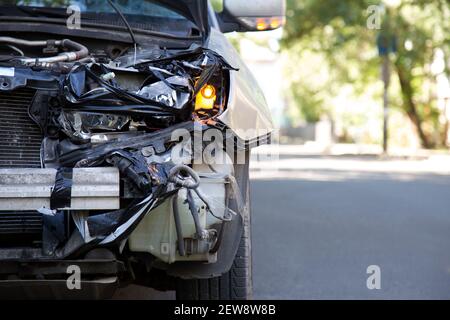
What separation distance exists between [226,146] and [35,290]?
1.08m

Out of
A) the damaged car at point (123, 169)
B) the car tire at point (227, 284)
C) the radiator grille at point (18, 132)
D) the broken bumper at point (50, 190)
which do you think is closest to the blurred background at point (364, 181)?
the car tire at point (227, 284)

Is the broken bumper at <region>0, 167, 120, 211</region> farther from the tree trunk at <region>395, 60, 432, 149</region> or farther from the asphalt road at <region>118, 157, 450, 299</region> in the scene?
the tree trunk at <region>395, 60, 432, 149</region>

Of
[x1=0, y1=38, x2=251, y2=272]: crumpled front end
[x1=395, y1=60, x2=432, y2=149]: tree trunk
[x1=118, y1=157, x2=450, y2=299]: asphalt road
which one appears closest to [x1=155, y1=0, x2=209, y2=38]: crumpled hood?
[x1=0, y1=38, x2=251, y2=272]: crumpled front end

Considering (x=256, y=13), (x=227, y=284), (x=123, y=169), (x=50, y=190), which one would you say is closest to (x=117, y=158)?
(x=123, y=169)

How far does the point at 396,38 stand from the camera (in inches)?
851

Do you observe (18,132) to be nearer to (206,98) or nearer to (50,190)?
(50,190)

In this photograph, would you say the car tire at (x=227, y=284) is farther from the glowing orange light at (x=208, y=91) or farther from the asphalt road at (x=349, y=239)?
the asphalt road at (x=349, y=239)

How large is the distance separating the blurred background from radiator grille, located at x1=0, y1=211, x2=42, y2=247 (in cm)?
176

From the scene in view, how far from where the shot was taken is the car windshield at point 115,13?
4.23 m

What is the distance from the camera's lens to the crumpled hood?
4281mm

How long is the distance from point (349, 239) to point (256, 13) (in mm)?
3288

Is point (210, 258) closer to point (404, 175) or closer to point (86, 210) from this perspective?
point (86, 210)

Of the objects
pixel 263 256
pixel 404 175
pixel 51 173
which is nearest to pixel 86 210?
pixel 51 173
